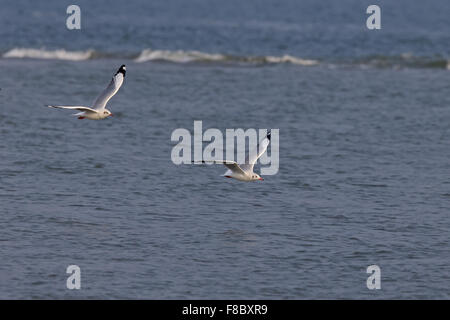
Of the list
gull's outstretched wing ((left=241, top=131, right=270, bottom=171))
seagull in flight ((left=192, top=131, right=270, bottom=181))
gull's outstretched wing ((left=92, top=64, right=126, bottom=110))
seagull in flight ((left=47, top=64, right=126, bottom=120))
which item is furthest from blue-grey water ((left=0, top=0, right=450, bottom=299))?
gull's outstretched wing ((left=92, top=64, right=126, bottom=110))

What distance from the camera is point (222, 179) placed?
72.8 feet

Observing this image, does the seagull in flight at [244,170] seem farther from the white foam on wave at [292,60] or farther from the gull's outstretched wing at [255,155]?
the white foam on wave at [292,60]

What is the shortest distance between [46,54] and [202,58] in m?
7.09

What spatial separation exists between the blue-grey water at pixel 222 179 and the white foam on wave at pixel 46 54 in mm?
148

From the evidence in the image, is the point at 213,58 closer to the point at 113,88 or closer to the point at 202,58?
the point at 202,58

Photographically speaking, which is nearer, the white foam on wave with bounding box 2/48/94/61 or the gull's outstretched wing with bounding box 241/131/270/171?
the gull's outstretched wing with bounding box 241/131/270/171

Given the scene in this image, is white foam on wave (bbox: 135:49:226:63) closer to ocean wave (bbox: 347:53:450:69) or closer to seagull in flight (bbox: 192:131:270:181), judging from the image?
ocean wave (bbox: 347:53:450:69)

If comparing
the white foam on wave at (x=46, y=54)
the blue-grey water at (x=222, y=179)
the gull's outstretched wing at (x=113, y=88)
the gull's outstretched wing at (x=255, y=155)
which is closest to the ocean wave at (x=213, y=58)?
the white foam on wave at (x=46, y=54)

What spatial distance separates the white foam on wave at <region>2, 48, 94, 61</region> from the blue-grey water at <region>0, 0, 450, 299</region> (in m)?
0.15

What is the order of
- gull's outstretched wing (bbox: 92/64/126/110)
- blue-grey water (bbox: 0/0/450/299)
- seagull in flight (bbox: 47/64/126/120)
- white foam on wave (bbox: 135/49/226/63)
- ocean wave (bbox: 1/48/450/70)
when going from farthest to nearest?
white foam on wave (bbox: 135/49/226/63)
ocean wave (bbox: 1/48/450/70)
gull's outstretched wing (bbox: 92/64/126/110)
seagull in flight (bbox: 47/64/126/120)
blue-grey water (bbox: 0/0/450/299)

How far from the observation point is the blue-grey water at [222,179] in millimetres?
16094

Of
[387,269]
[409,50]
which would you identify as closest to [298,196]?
[387,269]

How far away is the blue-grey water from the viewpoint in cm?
1609

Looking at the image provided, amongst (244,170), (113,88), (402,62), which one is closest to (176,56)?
(402,62)
